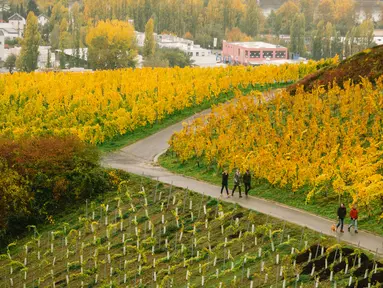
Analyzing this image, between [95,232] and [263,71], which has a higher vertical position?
[263,71]

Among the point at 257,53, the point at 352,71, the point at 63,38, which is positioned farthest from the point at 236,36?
the point at 352,71

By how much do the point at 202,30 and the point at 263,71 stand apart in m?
80.8

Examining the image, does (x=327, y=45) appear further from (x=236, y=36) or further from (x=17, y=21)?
(x=17, y=21)

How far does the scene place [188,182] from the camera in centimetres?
→ 2883

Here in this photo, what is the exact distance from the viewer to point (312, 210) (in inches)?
963

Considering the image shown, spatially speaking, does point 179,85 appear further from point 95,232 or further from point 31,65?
point 31,65

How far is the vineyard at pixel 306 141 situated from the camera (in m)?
25.2

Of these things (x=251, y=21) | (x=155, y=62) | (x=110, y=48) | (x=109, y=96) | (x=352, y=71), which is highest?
(x=352, y=71)

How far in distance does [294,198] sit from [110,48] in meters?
67.6

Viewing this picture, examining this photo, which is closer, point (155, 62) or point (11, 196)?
point (11, 196)

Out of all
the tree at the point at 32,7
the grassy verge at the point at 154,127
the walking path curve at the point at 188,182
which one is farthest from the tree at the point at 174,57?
the walking path curve at the point at 188,182

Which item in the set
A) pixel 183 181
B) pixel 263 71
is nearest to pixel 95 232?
pixel 183 181

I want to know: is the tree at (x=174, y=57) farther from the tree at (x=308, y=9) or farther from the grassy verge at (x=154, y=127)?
the grassy verge at (x=154, y=127)

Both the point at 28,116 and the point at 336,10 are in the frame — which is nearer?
the point at 28,116
